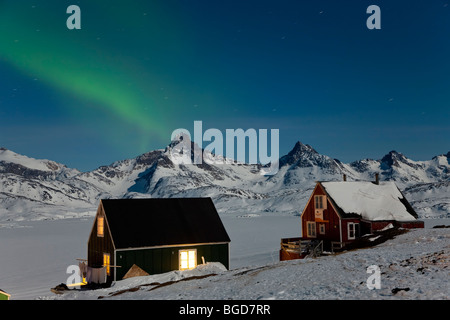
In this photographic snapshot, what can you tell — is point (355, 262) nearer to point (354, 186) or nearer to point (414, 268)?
point (414, 268)

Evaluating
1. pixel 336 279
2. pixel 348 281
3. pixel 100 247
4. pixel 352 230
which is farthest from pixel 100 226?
pixel 348 281

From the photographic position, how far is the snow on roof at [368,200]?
4412 centimetres

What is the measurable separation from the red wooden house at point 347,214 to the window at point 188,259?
413 inches

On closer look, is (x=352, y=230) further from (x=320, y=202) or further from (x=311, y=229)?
(x=311, y=229)

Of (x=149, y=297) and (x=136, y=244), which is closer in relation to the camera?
(x=149, y=297)

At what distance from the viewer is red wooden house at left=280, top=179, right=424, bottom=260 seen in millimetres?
43031

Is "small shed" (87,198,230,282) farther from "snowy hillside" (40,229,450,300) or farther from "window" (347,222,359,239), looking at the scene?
"window" (347,222,359,239)

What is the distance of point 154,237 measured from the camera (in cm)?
3719

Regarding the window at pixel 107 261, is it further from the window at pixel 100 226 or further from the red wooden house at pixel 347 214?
the red wooden house at pixel 347 214

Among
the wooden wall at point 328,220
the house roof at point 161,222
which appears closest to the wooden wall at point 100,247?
the house roof at point 161,222

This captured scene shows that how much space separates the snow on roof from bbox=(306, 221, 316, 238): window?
4.28 meters
